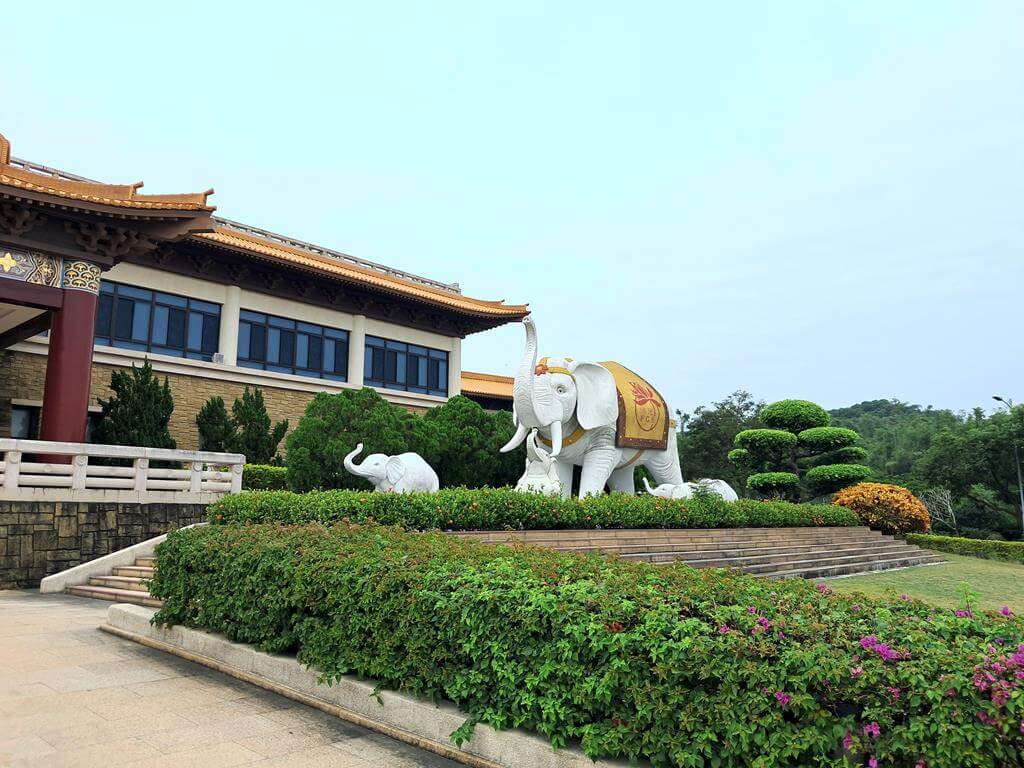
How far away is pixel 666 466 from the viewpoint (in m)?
15.2

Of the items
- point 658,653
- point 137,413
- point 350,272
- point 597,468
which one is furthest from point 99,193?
point 658,653

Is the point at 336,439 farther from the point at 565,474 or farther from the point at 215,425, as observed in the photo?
the point at 215,425

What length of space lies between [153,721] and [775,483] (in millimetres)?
21606

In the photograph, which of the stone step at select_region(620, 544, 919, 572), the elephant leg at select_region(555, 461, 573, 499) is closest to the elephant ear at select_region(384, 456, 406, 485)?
the elephant leg at select_region(555, 461, 573, 499)

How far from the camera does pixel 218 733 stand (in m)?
4.14

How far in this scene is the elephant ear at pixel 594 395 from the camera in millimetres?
13320

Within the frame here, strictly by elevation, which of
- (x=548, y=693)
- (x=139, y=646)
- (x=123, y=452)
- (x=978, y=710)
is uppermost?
(x=123, y=452)

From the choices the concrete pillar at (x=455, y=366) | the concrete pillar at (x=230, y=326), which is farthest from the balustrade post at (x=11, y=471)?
the concrete pillar at (x=455, y=366)

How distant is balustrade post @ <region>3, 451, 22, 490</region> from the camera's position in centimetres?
993

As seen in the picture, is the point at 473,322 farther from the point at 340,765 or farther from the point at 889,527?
the point at 340,765

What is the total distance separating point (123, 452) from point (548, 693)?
9.58 m

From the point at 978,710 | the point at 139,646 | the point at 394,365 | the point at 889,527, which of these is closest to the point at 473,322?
the point at 394,365

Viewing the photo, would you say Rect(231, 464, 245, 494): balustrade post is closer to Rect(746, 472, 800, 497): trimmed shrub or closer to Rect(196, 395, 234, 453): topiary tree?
Rect(196, 395, 234, 453): topiary tree

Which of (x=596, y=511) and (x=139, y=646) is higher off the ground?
(x=596, y=511)
